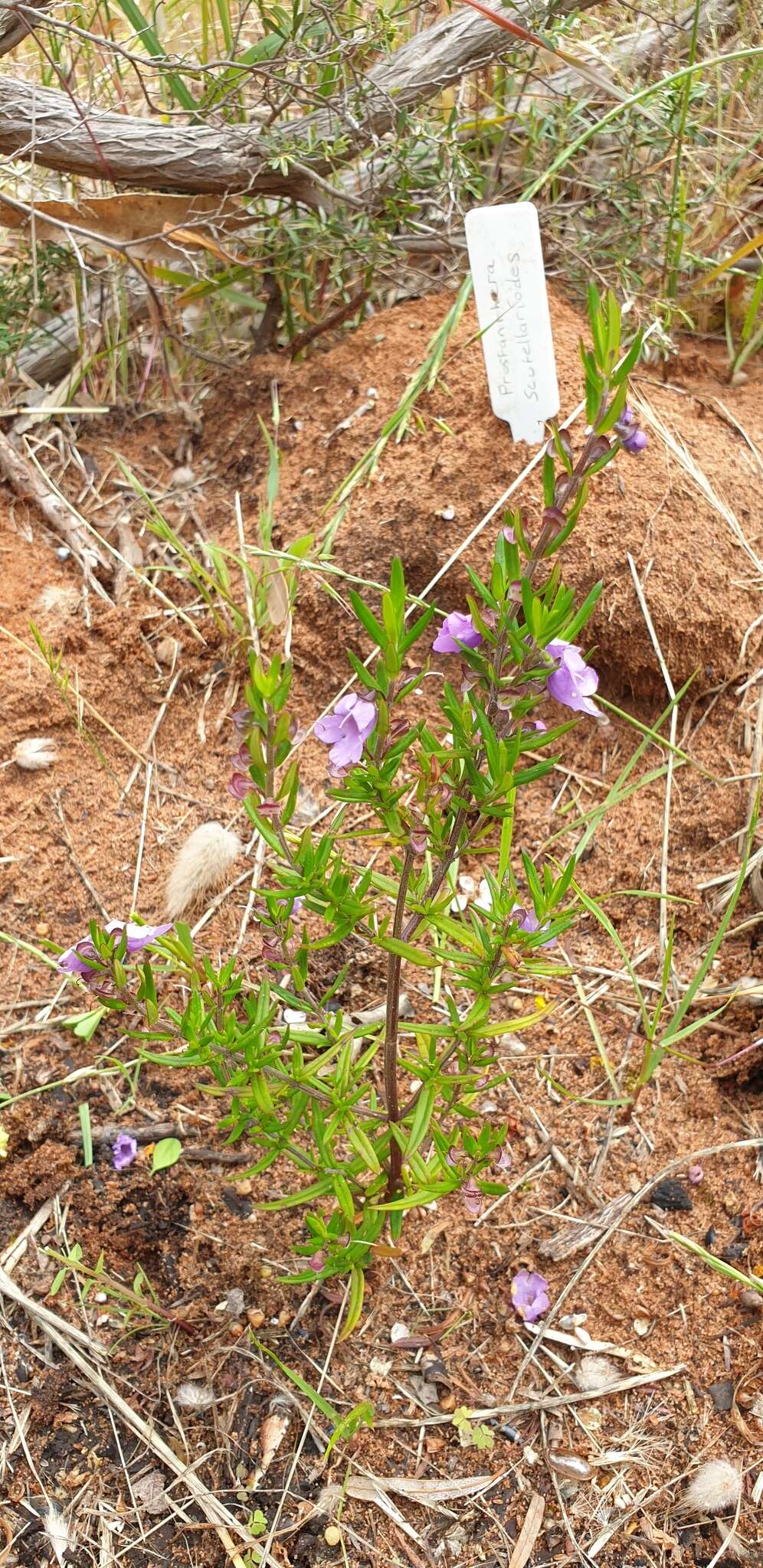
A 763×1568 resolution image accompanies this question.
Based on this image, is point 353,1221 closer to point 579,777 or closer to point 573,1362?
point 573,1362

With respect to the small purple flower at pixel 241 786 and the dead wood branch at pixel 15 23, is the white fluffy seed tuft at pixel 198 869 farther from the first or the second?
the dead wood branch at pixel 15 23

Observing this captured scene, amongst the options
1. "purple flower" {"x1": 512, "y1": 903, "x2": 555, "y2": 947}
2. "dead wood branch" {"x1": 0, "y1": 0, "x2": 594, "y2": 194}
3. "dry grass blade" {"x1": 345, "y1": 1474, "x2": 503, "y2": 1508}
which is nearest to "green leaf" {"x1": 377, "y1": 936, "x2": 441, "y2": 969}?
"purple flower" {"x1": 512, "y1": 903, "x2": 555, "y2": 947}

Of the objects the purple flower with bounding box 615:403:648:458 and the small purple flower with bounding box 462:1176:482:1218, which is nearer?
the purple flower with bounding box 615:403:648:458

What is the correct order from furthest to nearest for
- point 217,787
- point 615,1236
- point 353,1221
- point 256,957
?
point 217,787 → point 256,957 → point 615,1236 → point 353,1221

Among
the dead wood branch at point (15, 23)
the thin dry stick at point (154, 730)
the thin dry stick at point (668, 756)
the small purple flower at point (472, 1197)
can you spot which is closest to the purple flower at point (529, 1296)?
the small purple flower at point (472, 1197)

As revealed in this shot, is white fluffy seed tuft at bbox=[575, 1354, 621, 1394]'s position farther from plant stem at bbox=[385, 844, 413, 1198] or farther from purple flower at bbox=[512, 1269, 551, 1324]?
plant stem at bbox=[385, 844, 413, 1198]

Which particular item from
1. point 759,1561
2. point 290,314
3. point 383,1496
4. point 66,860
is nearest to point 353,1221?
point 383,1496

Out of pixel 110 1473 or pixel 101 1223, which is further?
pixel 101 1223
